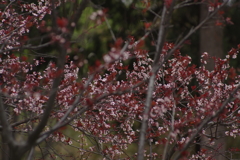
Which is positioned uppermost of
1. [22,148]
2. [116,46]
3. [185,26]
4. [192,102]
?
[185,26]

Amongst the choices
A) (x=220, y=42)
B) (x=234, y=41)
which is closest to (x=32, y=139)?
(x=220, y=42)

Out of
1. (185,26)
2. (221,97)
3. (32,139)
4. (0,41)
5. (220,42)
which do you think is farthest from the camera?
(185,26)

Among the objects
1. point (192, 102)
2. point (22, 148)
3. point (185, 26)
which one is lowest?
point (22, 148)

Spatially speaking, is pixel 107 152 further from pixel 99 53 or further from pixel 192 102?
pixel 99 53

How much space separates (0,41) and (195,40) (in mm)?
6268

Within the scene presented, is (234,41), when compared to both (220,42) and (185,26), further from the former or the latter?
(220,42)

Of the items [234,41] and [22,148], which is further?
[234,41]

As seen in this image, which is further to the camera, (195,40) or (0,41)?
(195,40)

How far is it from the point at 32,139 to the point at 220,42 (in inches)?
233

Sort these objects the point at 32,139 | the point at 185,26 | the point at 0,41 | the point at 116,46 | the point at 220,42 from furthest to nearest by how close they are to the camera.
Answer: the point at 185,26 < the point at 220,42 < the point at 0,41 < the point at 32,139 < the point at 116,46

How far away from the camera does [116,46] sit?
2.10 metres

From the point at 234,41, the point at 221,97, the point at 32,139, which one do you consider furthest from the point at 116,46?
the point at 234,41

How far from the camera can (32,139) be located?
7.81 feet

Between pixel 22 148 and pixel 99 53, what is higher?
pixel 99 53
